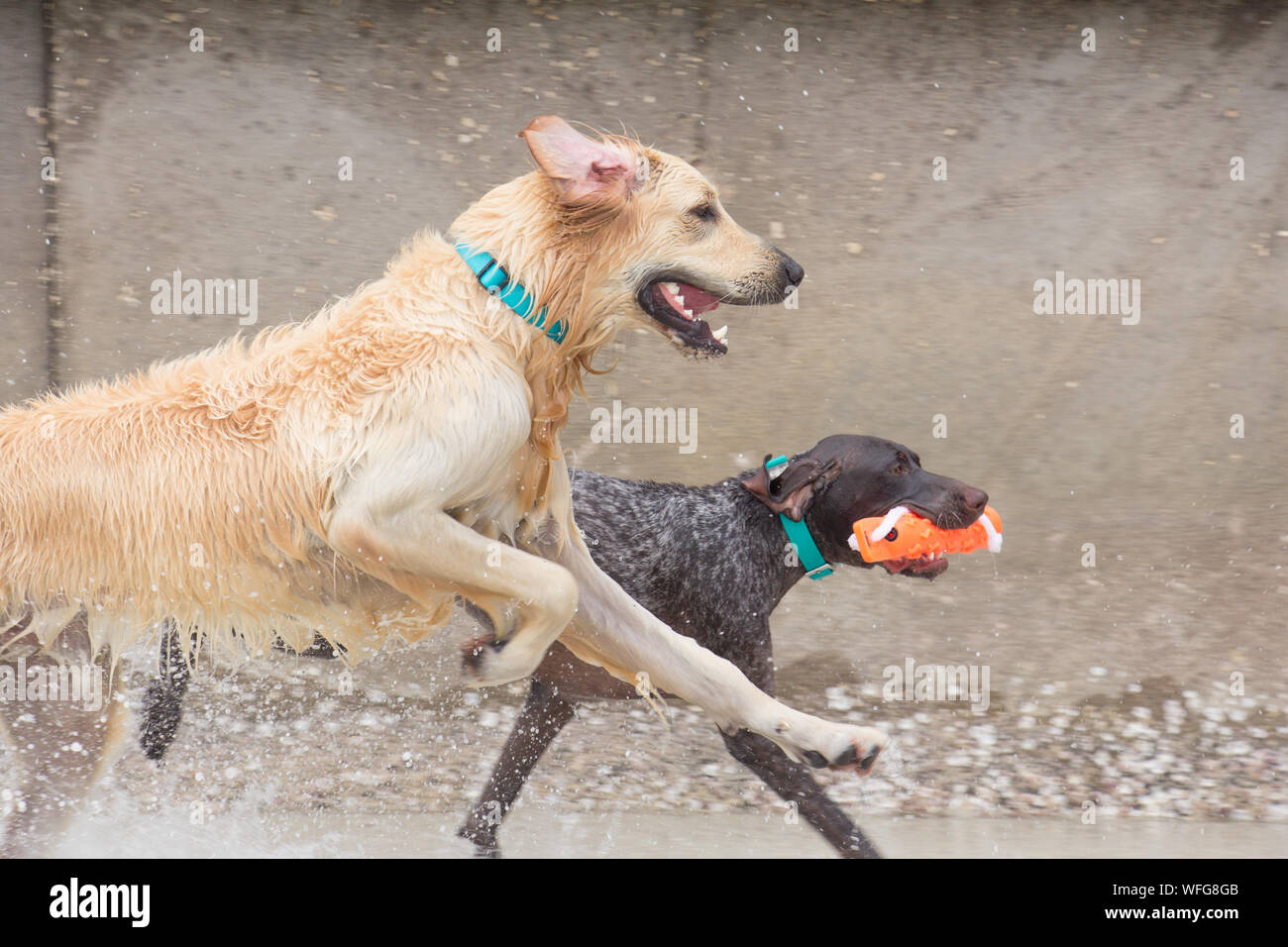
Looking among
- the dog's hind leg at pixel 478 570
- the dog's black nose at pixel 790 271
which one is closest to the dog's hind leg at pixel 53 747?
the dog's hind leg at pixel 478 570

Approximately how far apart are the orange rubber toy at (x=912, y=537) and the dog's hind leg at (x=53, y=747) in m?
2.50

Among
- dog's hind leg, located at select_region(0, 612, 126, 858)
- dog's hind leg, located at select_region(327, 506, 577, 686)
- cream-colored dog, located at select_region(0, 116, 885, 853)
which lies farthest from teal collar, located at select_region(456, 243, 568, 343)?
dog's hind leg, located at select_region(0, 612, 126, 858)

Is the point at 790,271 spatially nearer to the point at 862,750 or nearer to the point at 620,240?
the point at 620,240

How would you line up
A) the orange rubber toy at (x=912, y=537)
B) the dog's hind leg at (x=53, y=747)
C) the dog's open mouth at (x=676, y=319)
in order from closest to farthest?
1. the dog's open mouth at (x=676, y=319)
2. the dog's hind leg at (x=53, y=747)
3. the orange rubber toy at (x=912, y=537)

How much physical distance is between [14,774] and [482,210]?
8.22ft

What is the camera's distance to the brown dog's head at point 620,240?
3.62 m

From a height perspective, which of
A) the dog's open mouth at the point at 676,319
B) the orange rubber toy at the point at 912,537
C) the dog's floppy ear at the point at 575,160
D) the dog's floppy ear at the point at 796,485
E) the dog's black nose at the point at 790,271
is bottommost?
the orange rubber toy at the point at 912,537

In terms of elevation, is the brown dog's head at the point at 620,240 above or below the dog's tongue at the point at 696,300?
above

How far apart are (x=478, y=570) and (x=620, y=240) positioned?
984 millimetres

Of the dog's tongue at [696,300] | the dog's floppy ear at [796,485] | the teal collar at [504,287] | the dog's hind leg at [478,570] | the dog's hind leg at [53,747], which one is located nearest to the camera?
the dog's hind leg at [478,570]

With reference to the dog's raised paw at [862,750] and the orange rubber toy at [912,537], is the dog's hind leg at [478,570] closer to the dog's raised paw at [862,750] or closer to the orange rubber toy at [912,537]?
the dog's raised paw at [862,750]

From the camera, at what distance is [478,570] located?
3.53 metres

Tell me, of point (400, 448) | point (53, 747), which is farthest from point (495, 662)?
point (53, 747)

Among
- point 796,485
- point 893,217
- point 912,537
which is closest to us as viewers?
point 912,537
